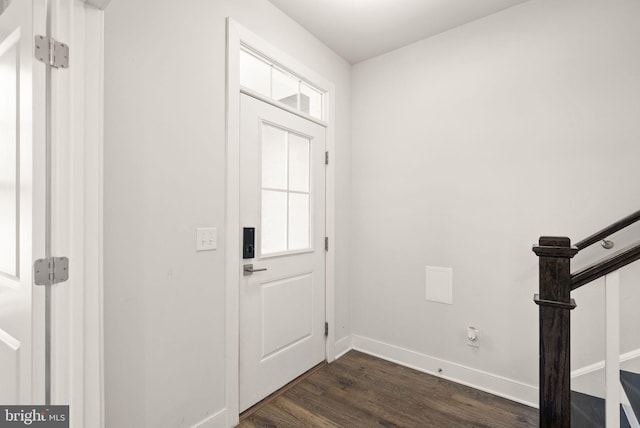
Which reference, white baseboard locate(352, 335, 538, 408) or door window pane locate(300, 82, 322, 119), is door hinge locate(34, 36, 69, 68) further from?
white baseboard locate(352, 335, 538, 408)

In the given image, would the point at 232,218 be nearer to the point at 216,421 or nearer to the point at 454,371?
the point at 216,421

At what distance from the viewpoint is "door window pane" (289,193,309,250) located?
230 cm

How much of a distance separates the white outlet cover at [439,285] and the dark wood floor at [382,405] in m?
0.61

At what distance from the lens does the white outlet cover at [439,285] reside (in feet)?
7.69

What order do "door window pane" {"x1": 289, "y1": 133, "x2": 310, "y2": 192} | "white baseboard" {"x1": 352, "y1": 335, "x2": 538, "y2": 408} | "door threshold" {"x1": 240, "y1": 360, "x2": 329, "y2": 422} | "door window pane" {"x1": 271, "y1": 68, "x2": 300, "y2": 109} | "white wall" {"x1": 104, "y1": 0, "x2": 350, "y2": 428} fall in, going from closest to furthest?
"white wall" {"x1": 104, "y1": 0, "x2": 350, "y2": 428}
"door threshold" {"x1": 240, "y1": 360, "x2": 329, "y2": 422}
"white baseboard" {"x1": 352, "y1": 335, "x2": 538, "y2": 408}
"door window pane" {"x1": 271, "y1": 68, "x2": 300, "y2": 109}
"door window pane" {"x1": 289, "y1": 133, "x2": 310, "y2": 192}

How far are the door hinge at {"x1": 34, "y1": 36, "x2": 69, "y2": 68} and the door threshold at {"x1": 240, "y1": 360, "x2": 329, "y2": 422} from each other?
2.00 metres

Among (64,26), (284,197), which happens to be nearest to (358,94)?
(284,197)

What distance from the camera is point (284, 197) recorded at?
2225mm

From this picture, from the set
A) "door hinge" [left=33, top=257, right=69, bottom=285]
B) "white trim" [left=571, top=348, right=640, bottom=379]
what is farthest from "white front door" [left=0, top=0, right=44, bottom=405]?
"white trim" [left=571, top=348, right=640, bottom=379]

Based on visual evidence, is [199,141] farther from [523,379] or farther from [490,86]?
[523,379]

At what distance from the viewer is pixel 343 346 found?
275 centimetres

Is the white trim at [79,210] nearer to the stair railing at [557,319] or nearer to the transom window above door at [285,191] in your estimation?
the transom window above door at [285,191]

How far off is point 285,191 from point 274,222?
0.25 meters

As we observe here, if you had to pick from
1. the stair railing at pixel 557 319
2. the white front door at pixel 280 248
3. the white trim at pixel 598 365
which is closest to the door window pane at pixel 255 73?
the white front door at pixel 280 248
